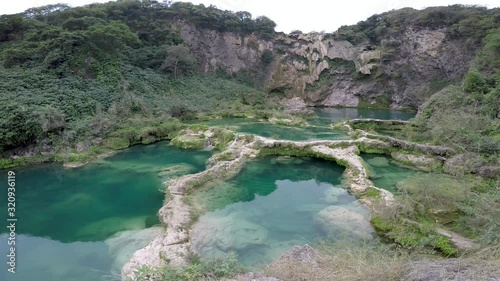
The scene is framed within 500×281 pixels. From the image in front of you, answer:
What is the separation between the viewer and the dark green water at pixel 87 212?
9.10 metres

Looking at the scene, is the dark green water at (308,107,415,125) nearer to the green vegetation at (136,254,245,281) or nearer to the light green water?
the light green water

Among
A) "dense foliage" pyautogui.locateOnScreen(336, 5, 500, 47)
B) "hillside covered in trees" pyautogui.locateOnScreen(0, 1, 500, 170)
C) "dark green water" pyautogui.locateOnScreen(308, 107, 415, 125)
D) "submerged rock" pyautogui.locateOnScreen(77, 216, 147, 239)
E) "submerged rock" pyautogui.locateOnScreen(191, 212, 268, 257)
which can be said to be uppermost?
"dense foliage" pyautogui.locateOnScreen(336, 5, 500, 47)

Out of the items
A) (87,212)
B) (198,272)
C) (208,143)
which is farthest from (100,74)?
(198,272)

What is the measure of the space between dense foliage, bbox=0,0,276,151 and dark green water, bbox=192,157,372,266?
12267 mm

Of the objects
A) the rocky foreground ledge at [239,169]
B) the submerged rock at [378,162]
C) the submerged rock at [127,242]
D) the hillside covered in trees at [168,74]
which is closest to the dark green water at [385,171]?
the submerged rock at [378,162]

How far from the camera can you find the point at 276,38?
168 feet

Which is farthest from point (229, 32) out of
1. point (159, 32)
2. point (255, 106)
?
point (255, 106)

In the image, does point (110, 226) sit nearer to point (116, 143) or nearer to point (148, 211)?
point (148, 211)

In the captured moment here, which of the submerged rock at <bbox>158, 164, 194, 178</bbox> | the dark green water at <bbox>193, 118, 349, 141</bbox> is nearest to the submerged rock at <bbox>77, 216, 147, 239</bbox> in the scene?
the submerged rock at <bbox>158, 164, 194, 178</bbox>

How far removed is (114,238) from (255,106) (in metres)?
27.6

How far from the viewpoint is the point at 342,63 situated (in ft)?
158

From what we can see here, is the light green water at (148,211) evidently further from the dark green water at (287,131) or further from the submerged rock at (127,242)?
the dark green water at (287,131)

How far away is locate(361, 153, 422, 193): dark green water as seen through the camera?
1416cm

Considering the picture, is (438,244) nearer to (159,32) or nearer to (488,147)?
(488,147)
